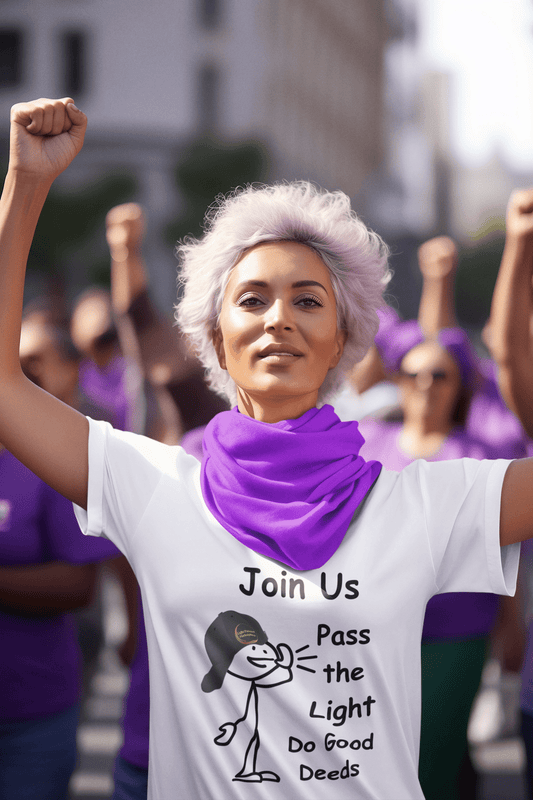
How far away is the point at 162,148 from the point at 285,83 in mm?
13743

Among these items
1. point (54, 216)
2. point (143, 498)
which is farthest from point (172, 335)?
point (54, 216)

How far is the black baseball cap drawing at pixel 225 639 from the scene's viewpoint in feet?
4.90

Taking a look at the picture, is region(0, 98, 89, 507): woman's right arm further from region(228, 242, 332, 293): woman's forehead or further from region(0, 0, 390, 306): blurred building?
region(0, 0, 390, 306): blurred building

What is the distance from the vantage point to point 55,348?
2.96m

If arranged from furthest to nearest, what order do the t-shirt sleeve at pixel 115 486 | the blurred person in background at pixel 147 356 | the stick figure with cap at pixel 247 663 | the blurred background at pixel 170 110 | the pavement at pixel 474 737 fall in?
1. the blurred background at pixel 170 110
2. the pavement at pixel 474 737
3. the blurred person in background at pixel 147 356
4. the t-shirt sleeve at pixel 115 486
5. the stick figure with cap at pixel 247 663

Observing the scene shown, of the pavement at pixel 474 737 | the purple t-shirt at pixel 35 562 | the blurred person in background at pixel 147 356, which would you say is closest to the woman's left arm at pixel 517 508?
the purple t-shirt at pixel 35 562

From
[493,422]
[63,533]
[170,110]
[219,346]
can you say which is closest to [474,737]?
[493,422]

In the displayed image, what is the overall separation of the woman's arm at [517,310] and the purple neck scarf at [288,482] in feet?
2.01

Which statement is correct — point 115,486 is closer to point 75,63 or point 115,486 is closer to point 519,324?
point 519,324

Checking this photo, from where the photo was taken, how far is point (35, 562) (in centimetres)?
239

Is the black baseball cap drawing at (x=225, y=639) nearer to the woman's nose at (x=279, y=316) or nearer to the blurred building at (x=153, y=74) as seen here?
the woman's nose at (x=279, y=316)

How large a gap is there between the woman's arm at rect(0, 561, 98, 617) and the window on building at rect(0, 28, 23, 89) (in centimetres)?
3546

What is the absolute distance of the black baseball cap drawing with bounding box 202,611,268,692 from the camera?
149 centimetres

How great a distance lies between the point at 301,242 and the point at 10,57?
36.7 metres
